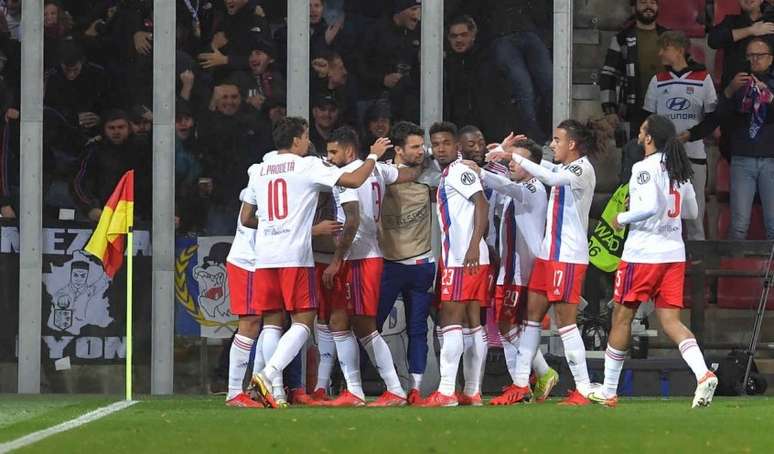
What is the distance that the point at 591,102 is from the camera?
1881cm

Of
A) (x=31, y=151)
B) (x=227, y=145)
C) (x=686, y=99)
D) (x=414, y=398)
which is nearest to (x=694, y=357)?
(x=414, y=398)

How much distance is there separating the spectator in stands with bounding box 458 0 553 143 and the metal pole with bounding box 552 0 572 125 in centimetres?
7

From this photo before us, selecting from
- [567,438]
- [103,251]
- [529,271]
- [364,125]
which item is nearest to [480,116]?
[364,125]

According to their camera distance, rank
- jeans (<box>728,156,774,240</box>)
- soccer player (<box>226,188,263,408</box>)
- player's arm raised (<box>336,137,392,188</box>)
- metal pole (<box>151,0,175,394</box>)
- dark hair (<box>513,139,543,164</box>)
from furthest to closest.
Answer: jeans (<box>728,156,774,240</box>) → metal pole (<box>151,0,175,394</box>) → dark hair (<box>513,139,543,164</box>) → soccer player (<box>226,188,263,408</box>) → player's arm raised (<box>336,137,392,188</box>)

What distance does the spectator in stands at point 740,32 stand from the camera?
61.3ft

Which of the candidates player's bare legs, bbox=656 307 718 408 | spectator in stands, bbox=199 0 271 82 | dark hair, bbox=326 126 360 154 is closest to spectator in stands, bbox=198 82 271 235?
spectator in stands, bbox=199 0 271 82

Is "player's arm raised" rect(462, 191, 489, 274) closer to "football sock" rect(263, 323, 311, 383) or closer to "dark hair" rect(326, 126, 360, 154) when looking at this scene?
"dark hair" rect(326, 126, 360, 154)

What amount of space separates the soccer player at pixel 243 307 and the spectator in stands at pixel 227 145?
3510 mm

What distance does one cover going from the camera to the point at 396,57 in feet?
59.5

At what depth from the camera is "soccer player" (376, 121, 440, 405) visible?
46.7ft

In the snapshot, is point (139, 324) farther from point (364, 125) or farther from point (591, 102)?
point (591, 102)

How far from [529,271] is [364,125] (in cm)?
388

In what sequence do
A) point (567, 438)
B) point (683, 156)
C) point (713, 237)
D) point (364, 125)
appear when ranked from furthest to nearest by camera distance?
point (713, 237) → point (364, 125) → point (683, 156) → point (567, 438)

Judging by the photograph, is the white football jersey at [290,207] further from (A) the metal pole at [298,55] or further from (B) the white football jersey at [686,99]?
(B) the white football jersey at [686,99]
